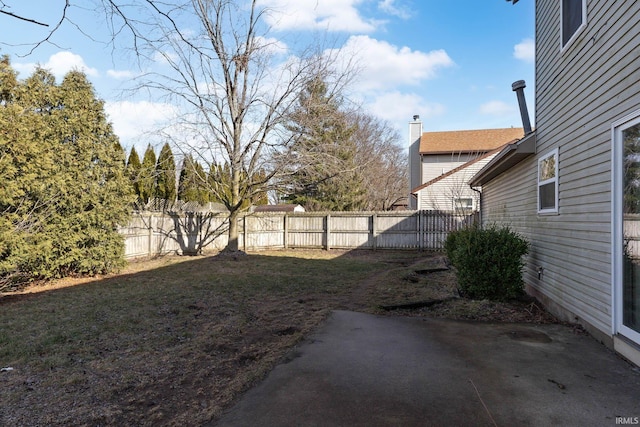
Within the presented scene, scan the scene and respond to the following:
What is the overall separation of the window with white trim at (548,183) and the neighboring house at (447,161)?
11583 millimetres

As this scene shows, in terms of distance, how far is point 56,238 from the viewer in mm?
7629

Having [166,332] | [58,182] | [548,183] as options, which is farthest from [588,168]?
[58,182]

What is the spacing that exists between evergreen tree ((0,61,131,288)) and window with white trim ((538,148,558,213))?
867 cm

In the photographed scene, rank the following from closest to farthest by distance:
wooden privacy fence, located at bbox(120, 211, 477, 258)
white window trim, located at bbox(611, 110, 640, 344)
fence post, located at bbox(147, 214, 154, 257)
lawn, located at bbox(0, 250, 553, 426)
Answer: lawn, located at bbox(0, 250, 553, 426), white window trim, located at bbox(611, 110, 640, 344), fence post, located at bbox(147, 214, 154, 257), wooden privacy fence, located at bbox(120, 211, 477, 258)

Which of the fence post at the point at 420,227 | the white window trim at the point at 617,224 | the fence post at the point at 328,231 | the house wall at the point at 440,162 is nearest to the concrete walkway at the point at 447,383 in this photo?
the white window trim at the point at 617,224

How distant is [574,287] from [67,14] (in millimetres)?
5940

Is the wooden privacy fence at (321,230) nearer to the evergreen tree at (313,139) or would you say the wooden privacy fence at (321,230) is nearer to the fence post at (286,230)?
the fence post at (286,230)

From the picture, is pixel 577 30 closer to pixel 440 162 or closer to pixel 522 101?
pixel 522 101

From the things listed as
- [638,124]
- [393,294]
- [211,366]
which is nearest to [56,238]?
[211,366]

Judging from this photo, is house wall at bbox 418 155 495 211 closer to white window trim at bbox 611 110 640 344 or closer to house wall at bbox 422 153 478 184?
house wall at bbox 422 153 478 184

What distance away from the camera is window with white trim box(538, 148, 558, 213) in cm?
537

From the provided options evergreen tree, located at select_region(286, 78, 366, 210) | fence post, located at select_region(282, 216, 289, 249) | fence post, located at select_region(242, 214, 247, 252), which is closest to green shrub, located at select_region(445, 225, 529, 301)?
evergreen tree, located at select_region(286, 78, 366, 210)

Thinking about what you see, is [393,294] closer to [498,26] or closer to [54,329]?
[54,329]

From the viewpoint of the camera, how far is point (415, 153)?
25.9 metres
